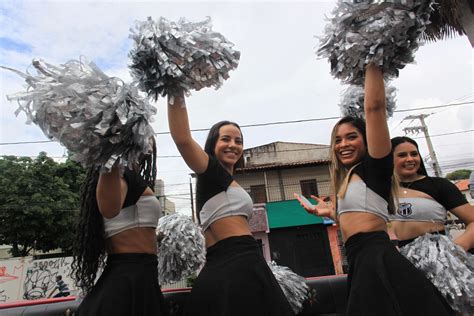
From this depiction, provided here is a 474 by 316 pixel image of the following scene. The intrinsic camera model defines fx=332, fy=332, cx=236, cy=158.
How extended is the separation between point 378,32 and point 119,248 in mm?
1526

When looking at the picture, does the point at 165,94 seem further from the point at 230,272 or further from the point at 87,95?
the point at 230,272

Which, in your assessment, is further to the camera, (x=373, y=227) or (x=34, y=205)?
(x=34, y=205)

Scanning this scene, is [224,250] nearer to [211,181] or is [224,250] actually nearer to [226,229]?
[226,229]

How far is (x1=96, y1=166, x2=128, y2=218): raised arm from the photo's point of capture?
4.49 ft

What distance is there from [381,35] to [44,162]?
59.6 ft

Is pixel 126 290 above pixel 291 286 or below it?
above

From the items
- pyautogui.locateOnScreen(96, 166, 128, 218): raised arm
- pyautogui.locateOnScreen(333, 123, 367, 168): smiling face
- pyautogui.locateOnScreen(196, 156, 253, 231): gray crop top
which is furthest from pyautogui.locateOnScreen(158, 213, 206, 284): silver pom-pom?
pyautogui.locateOnScreen(333, 123, 367, 168): smiling face

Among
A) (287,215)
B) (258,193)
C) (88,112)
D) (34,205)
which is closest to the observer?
(88,112)

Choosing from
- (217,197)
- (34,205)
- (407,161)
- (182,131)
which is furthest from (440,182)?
(34,205)

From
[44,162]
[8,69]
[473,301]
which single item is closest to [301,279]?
[473,301]

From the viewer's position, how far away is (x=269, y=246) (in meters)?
16.4

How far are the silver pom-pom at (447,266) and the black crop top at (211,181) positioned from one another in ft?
4.06

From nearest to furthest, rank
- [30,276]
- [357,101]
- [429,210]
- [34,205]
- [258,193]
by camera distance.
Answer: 1. [429,210]
2. [357,101]
3. [30,276]
4. [34,205]
5. [258,193]

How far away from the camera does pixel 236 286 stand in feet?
4.77
